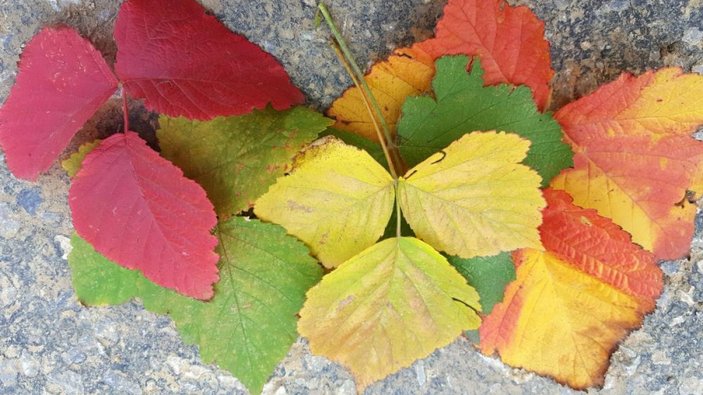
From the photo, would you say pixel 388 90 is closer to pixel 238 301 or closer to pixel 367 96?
pixel 367 96

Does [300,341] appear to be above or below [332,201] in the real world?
below

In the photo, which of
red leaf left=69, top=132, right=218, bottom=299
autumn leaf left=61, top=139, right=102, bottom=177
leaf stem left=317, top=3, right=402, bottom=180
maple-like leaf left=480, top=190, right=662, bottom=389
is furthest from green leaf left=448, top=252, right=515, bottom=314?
autumn leaf left=61, top=139, right=102, bottom=177

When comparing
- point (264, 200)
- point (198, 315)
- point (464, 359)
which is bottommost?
point (464, 359)

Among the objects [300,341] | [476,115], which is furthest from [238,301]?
[476,115]

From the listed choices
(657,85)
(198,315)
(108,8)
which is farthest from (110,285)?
(657,85)

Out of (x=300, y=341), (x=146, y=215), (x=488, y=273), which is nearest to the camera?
(x=146, y=215)

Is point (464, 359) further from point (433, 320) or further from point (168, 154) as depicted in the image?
point (168, 154)
